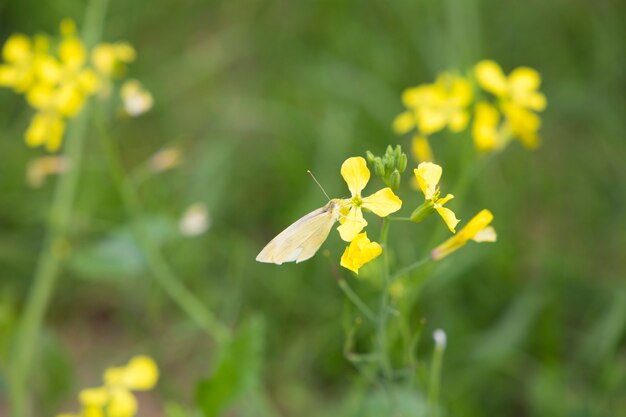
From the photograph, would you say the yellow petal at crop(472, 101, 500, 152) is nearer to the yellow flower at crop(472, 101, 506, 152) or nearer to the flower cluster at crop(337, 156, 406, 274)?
the yellow flower at crop(472, 101, 506, 152)

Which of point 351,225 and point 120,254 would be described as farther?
point 120,254

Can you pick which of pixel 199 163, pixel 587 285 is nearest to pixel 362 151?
pixel 199 163

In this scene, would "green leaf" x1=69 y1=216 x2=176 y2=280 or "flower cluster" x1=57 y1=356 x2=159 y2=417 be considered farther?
"green leaf" x1=69 y1=216 x2=176 y2=280

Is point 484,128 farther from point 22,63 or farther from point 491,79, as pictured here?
point 22,63

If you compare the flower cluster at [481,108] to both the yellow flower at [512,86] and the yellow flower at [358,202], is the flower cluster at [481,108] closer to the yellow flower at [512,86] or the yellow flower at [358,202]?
the yellow flower at [512,86]

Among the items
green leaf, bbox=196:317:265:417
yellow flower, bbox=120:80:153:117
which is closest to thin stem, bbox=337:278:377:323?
green leaf, bbox=196:317:265:417

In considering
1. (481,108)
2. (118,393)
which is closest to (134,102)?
(118,393)

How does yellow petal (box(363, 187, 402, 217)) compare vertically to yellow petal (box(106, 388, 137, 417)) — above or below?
below
